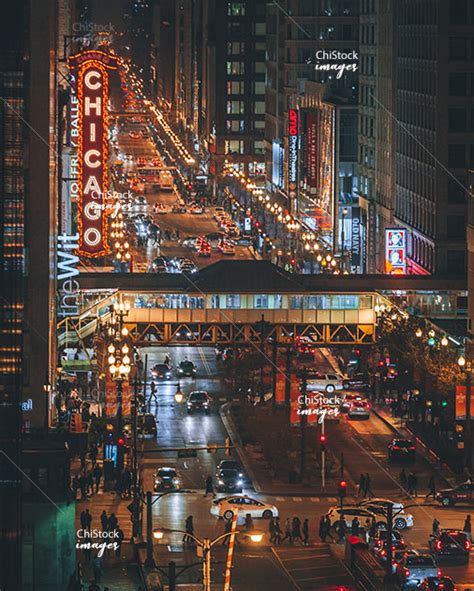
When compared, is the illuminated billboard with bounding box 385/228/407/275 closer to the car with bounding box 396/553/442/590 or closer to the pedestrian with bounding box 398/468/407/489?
the pedestrian with bounding box 398/468/407/489

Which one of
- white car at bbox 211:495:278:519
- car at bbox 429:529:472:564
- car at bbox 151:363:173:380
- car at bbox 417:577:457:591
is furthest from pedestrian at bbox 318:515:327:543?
car at bbox 151:363:173:380

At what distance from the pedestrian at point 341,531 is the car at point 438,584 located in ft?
46.2

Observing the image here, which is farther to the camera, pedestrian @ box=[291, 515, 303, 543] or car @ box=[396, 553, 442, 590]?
pedestrian @ box=[291, 515, 303, 543]

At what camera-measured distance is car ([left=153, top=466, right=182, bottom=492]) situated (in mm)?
106125

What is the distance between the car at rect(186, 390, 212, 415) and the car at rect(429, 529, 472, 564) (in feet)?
134

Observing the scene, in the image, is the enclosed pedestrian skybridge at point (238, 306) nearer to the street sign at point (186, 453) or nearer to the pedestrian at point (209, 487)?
the pedestrian at point (209, 487)

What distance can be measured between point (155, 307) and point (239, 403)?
9344 mm

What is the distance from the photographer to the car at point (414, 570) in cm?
8288

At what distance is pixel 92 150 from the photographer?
130 metres

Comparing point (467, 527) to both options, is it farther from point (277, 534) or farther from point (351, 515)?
point (277, 534)

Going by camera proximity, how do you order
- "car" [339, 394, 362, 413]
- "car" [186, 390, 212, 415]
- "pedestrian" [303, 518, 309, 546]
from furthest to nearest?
"car" [186, 390, 212, 415] < "car" [339, 394, 362, 413] < "pedestrian" [303, 518, 309, 546]

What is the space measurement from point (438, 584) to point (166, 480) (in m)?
28.3

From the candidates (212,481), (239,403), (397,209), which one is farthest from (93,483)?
(397,209)

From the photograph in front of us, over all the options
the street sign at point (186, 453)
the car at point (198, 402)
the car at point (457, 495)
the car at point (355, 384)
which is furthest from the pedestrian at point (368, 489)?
the car at point (355, 384)
